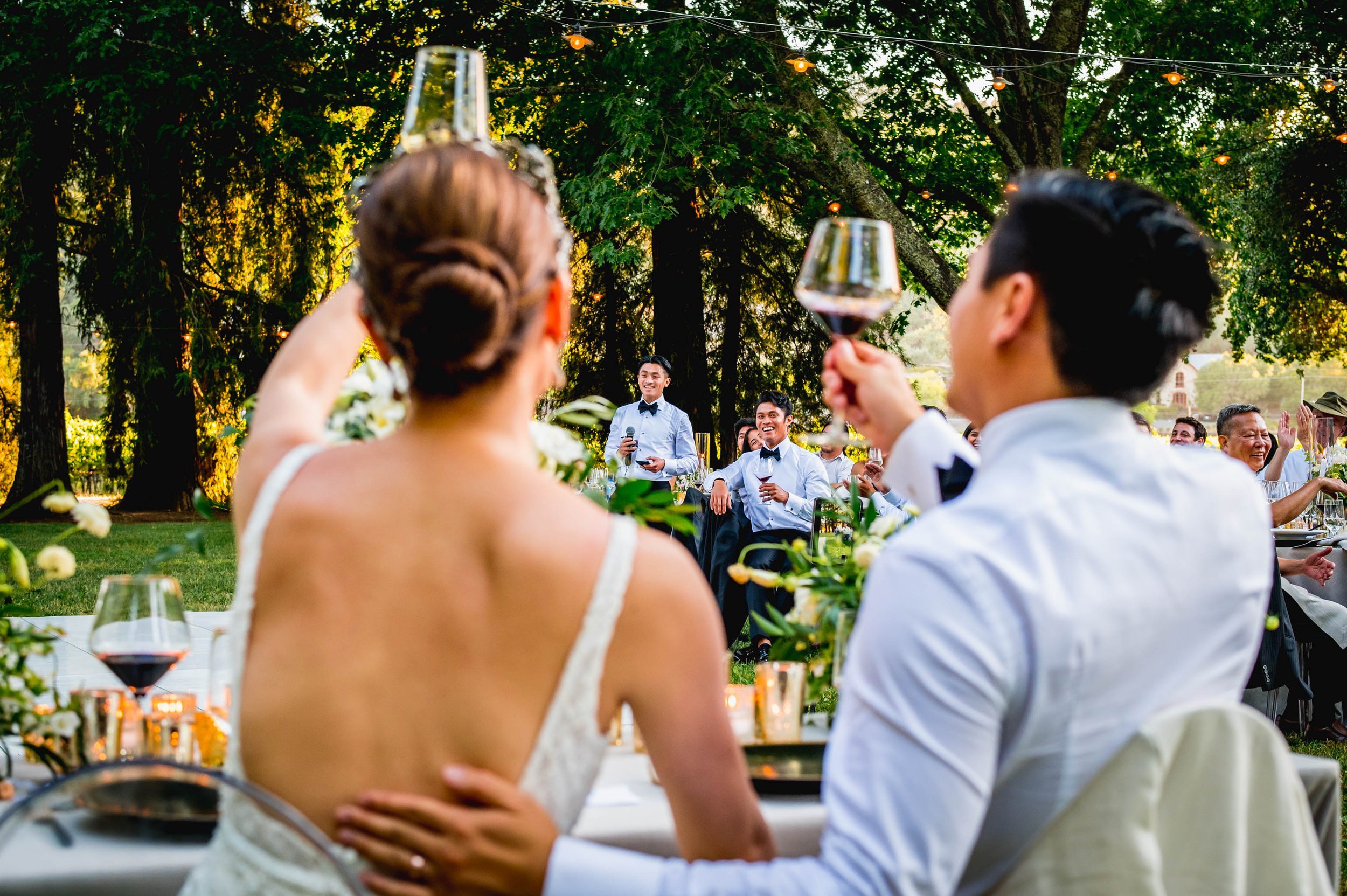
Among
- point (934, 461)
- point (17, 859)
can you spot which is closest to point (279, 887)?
point (17, 859)

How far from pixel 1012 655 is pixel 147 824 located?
0.76 m

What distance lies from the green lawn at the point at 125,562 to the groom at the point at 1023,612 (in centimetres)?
557

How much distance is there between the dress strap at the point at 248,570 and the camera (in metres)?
1.29

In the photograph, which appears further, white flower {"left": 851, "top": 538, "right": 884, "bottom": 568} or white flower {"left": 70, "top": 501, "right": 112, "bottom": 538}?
white flower {"left": 851, "top": 538, "right": 884, "bottom": 568}

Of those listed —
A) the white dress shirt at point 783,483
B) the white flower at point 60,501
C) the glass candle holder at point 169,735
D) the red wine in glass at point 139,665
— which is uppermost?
the white flower at point 60,501

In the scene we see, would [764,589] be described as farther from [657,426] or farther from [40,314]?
[40,314]

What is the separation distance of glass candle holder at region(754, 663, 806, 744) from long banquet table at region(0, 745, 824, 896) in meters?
0.23

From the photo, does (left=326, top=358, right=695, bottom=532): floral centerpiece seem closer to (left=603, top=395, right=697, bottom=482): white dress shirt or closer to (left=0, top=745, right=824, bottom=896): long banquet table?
(left=0, top=745, right=824, bottom=896): long banquet table

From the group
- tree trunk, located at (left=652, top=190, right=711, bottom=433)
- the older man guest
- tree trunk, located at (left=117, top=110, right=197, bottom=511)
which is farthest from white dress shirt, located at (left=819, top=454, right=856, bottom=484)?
tree trunk, located at (left=117, top=110, right=197, bottom=511)

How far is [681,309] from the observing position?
16.2 meters

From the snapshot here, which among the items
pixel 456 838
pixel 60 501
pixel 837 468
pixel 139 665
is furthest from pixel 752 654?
pixel 456 838

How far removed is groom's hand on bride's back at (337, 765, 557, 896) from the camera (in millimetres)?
1195

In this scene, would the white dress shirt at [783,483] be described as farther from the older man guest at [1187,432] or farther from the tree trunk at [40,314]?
the tree trunk at [40,314]

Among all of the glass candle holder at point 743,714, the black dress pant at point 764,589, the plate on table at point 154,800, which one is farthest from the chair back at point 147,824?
the black dress pant at point 764,589
